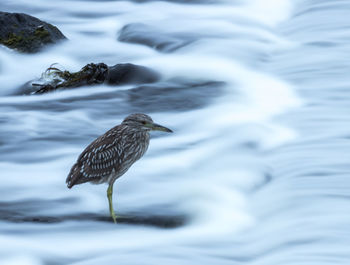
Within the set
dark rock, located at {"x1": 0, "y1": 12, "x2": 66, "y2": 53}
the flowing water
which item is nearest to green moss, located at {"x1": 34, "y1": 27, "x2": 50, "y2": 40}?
dark rock, located at {"x1": 0, "y1": 12, "x2": 66, "y2": 53}

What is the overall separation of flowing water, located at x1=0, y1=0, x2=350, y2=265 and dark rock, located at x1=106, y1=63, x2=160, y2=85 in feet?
0.74

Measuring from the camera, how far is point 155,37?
1510 cm

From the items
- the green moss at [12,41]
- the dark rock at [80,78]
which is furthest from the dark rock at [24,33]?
the dark rock at [80,78]

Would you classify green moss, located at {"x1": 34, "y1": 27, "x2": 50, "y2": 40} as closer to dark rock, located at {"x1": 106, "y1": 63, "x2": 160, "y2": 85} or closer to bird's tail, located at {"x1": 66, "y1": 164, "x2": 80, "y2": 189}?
dark rock, located at {"x1": 106, "y1": 63, "x2": 160, "y2": 85}

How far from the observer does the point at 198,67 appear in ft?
42.9

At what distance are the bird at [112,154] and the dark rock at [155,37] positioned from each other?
7.42m

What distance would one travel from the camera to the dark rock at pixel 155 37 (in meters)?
14.6

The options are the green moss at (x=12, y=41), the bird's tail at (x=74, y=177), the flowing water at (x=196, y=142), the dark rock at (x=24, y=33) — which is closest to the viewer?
the flowing water at (x=196, y=142)

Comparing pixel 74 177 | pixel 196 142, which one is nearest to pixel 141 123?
pixel 74 177

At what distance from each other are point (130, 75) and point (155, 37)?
321 centimetres

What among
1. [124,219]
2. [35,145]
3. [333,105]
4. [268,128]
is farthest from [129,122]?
[333,105]

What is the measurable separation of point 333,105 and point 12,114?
172 inches

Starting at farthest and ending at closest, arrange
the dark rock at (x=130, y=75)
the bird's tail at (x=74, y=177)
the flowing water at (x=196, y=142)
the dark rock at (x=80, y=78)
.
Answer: the dark rock at (x=130, y=75), the dark rock at (x=80, y=78), the bird's tail at (x=74, y=177), the flowing water at (x=196, y=142)

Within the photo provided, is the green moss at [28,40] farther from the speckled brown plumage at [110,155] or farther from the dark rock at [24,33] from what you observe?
the speckled brown plumage at [110,155]
